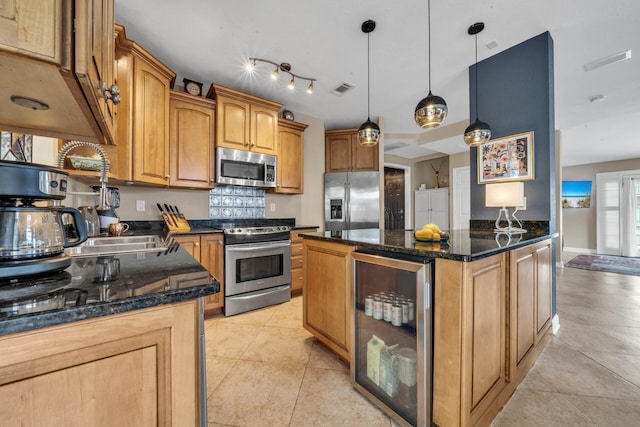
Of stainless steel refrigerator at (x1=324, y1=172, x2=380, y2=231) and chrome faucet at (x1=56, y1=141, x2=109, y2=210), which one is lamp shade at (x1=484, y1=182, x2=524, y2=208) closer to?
stainless steel refrigerator at (x1=324, y1=172, x2=380, y2=231)

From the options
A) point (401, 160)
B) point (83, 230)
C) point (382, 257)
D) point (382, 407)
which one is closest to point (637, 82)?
point (401, 160)

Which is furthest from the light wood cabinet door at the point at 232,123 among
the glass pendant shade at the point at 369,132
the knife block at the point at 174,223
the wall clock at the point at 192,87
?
the glass pendant shade at the point at 369,132

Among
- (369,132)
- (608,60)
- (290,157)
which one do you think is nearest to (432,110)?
(369,132)

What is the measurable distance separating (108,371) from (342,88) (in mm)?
3365

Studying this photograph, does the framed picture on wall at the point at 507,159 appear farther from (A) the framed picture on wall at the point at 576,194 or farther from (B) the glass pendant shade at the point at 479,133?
(A) the framed picture on wall at the point at 576,194

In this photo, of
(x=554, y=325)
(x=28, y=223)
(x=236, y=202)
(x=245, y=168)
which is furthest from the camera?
(x=236, y=202)

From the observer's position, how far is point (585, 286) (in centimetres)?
364

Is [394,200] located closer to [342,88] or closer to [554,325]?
[342,88]

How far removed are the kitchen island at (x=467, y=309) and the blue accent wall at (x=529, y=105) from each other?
0.51 meters

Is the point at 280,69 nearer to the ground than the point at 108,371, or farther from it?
farther from it

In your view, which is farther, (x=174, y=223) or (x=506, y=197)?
(x=174, y=223)

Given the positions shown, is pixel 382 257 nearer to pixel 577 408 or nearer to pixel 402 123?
pixel 577 408

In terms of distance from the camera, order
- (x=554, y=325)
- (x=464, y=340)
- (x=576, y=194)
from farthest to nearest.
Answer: (x=576, y=194) → (x=554, y=325) → (x=464, y=340)

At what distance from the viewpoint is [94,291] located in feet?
1.85
